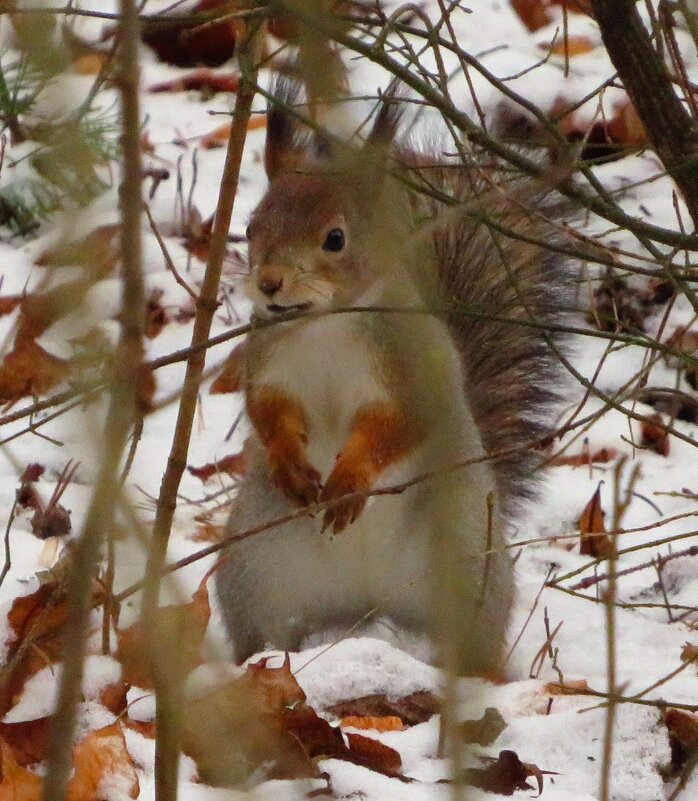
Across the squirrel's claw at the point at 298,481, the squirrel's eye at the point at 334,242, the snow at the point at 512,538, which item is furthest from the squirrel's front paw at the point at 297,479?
the squirrel's eye at the point at 334,242

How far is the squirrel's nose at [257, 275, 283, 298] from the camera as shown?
1.80 metres

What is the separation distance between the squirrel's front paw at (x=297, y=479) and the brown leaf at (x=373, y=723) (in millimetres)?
385

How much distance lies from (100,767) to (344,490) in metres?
0.66

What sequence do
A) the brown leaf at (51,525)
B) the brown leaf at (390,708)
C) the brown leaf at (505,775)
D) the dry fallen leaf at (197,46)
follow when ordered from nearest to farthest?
1. the brown leaf at (505,775)
2. the brown leaf at (390,708)
3. the brown leaf at (51,525)
4. the dry fallen leaf at (197,46)

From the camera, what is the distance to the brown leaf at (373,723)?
1675mm

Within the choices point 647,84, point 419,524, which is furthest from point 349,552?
point 647,84

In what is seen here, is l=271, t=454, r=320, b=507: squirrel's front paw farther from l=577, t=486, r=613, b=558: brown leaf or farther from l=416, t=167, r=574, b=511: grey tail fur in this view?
l=577, t=486, r=613, b=558: brown leaf

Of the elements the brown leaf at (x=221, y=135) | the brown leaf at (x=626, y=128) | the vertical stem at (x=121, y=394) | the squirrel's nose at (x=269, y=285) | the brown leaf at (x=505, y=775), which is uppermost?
the brown leaf at (x=221, y=135)

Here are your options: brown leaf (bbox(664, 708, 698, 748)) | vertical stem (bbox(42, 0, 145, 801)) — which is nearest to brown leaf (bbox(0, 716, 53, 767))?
brown leaf (bbox(664, 708, 698, 748))

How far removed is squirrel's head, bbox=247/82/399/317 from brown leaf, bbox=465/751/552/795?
0.64 m

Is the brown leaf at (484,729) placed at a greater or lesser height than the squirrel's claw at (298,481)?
lesser

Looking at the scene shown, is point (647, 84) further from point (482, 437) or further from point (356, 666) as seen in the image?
point (482, 437)

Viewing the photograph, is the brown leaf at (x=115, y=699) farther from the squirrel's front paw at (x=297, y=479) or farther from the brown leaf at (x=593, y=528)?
the brown leaf at (x=593, y=528)

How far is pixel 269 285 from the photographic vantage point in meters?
1.80
